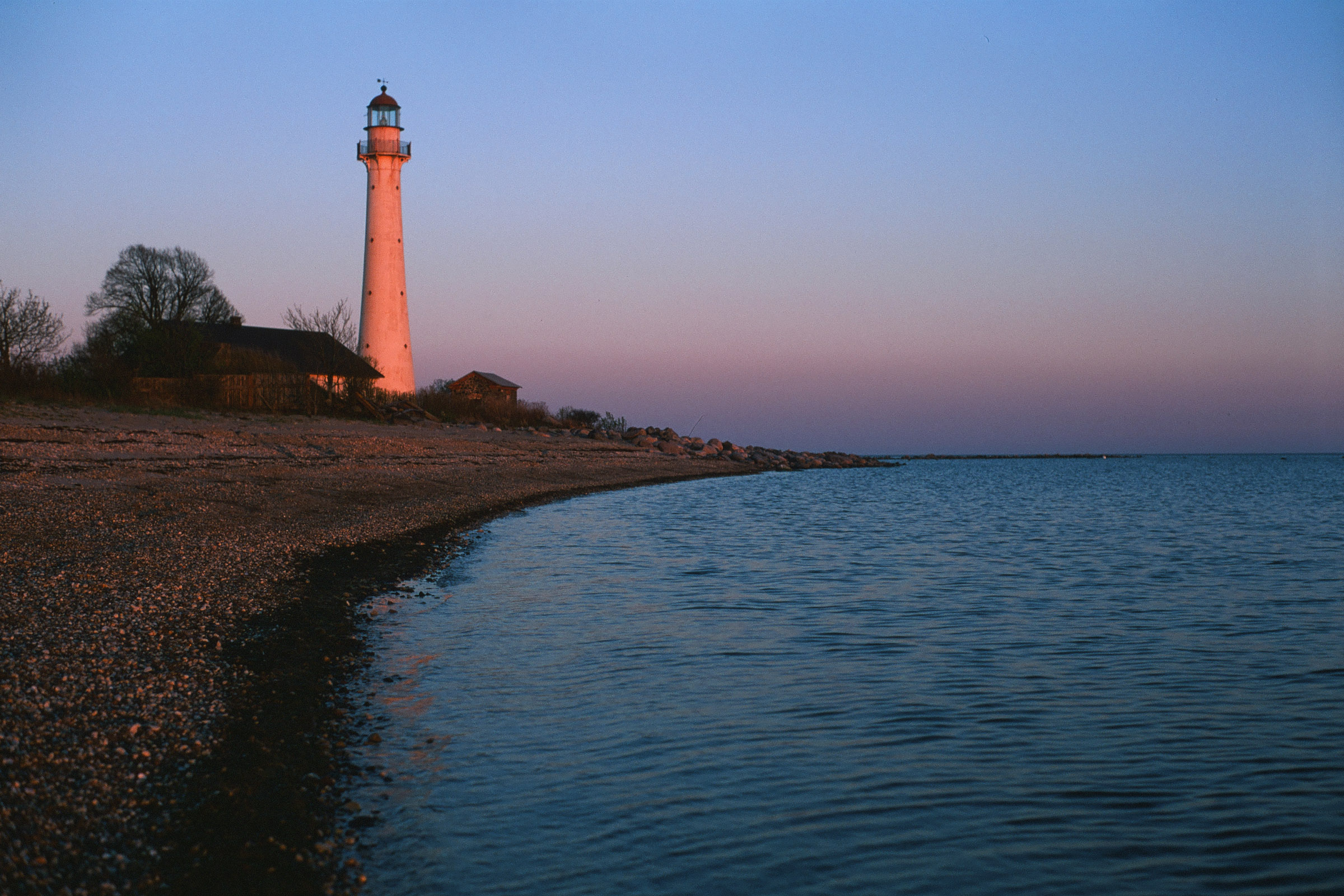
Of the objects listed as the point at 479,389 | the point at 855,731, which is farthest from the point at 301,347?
the point at 855,731

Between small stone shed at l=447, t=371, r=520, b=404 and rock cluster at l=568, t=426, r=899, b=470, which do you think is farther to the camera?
rock cluster at l=568, t=426, r=899, b=470

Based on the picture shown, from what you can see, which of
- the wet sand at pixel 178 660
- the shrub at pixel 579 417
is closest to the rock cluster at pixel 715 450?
the shrub at pixel 579 417

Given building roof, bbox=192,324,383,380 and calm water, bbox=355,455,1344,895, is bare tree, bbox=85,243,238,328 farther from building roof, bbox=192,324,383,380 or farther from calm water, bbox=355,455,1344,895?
calm water, bbox=355,455,1344,895

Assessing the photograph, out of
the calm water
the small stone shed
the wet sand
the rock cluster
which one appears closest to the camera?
the wet sand

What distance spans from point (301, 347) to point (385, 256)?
19.5 ft

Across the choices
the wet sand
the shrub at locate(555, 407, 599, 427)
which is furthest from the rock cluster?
the wet sand

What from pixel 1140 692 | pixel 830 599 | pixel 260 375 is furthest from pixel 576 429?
pixel 1140 692

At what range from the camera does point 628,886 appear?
185 inches

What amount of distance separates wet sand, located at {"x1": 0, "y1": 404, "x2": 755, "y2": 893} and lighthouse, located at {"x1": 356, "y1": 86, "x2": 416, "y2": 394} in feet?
85.4

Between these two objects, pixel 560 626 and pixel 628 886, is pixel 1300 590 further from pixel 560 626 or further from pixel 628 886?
pixel 628 886

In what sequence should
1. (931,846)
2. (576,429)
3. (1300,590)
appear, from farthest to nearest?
1. (576,429)
2. (1300,590)
3. (931,846)

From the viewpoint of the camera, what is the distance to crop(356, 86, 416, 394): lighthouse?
46.3 meters

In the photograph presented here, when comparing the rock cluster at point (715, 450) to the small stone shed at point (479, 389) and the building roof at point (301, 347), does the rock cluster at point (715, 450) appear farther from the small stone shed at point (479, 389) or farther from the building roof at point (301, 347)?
the building roof at point (301, 347)

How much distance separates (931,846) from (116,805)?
13.9 feet
